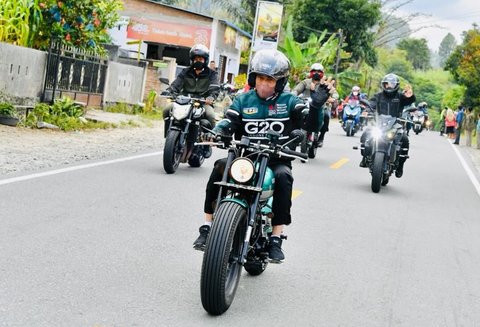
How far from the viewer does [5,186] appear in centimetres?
928

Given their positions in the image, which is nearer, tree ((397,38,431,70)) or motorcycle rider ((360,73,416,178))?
motorcycle rider ((360,73,416,178))

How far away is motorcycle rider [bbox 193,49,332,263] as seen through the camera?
5871 millimetres

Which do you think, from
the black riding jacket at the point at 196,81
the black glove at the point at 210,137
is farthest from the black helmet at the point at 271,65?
the black riding jacket at the point at 196,81

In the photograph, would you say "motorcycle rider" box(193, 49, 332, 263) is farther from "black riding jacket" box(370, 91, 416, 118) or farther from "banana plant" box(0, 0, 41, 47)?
"banana plant" box(0, 0, 41, 47)

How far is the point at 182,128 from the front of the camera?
39.0ft

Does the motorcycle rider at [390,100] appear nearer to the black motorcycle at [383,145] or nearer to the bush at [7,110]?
the black motorcycle at [383,145]

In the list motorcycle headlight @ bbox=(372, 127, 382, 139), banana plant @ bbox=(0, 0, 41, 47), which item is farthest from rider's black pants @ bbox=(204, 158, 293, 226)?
banana plant @ bbox=(0, 0, 41, 47)

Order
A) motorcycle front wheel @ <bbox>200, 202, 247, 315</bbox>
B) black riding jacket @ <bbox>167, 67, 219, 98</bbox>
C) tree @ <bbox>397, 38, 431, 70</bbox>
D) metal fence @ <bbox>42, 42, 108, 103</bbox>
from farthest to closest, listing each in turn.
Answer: tree @ <bbox>397, 38, 431, 70</bbox>
metal fence @ <bbox>42, 42, 108, 103</bbox>
black riding jacket @ <bbox>167, 67, 219, 98</bbox>
motorcycle front wheel @ <bbox>200, 202, 247, 315</bbox>

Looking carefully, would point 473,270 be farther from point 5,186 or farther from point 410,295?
point 5,186

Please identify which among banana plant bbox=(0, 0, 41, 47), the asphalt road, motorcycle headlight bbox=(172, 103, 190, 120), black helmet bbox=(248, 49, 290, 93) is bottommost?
the asphalt road

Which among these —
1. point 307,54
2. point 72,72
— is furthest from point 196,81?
point 307,54

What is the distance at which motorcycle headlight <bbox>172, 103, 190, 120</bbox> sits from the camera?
11.8 meters

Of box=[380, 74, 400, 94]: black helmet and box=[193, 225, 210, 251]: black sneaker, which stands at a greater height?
box=[380, 74, 400, 94]: black helmet

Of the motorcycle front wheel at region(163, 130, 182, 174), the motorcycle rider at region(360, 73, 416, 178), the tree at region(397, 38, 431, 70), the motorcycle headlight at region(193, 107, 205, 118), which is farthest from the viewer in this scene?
the tree at region(397, 38, 431, 70)
